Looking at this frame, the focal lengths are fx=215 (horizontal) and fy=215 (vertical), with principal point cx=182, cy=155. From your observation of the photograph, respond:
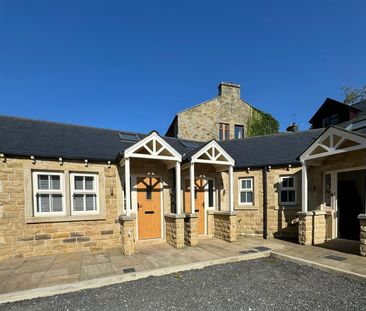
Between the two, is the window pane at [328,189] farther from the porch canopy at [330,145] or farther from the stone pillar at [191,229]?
the stone pillar at [191,229]

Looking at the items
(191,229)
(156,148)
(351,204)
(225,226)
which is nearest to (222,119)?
(225,226)

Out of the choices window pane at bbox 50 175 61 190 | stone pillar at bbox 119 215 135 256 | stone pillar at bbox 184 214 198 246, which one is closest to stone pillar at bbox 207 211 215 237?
stone pillar at bbox 184 214 198 246

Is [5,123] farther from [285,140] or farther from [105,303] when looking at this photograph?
[285,140]

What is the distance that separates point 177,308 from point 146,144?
5087mm

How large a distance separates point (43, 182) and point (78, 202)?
4.19ft

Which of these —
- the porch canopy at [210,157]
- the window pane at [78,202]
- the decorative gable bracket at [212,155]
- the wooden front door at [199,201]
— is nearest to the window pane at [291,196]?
the porch canopy at [210,157]

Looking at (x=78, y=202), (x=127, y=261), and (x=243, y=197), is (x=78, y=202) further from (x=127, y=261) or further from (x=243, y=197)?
(x=243, y=197)

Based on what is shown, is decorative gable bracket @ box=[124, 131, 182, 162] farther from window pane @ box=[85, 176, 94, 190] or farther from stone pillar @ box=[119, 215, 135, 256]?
stone pillar @ box=[119, 215, 135, 256]

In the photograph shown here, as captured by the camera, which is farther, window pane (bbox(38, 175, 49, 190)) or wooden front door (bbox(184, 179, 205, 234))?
wooden front door (bbox(184, 179, 205, 234))

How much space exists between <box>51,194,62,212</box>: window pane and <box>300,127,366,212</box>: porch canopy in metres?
8.71

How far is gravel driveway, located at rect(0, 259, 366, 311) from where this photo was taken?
3.93 m

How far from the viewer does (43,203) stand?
698 cm

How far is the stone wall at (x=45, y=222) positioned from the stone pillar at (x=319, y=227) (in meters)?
7.23

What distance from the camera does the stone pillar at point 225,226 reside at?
8.54m
